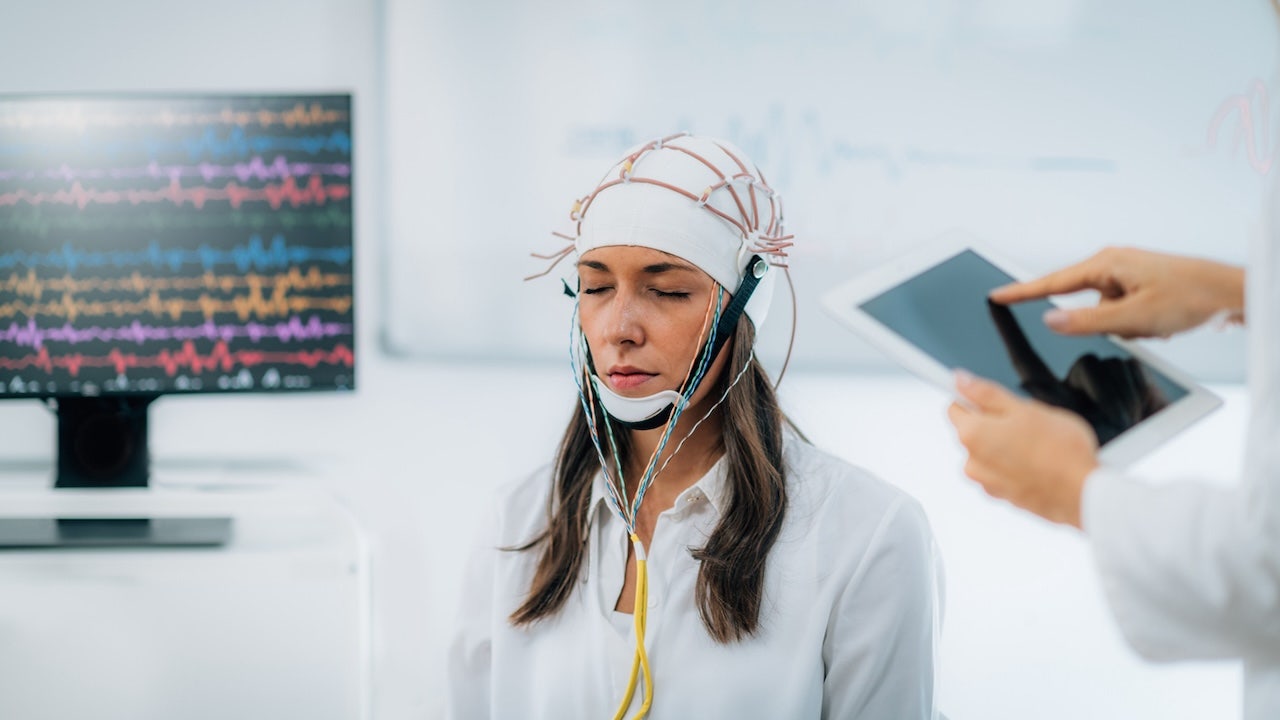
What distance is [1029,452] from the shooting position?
0.72 m

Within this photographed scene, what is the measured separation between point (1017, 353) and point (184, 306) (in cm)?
130

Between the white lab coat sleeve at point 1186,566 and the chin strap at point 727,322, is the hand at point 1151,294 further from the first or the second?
the chin strap at point 727,322

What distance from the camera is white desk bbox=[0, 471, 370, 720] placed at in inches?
52.2

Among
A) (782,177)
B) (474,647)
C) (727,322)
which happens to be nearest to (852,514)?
(727,322)

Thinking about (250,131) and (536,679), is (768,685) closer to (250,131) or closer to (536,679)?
(536,679)

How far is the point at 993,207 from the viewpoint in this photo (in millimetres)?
1898

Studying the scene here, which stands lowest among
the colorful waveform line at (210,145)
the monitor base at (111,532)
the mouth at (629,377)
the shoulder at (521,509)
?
the monitor base at (111,532)

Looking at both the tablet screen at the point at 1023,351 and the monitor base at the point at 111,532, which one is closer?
the tablet screen at the point at 1023,351

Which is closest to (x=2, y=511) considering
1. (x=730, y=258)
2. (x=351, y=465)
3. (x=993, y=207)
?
(x=351, y=465)

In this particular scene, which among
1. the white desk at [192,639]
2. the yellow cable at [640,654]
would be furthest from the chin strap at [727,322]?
the white desk at [192,639]

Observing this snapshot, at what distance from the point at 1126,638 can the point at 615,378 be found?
23.6 inches

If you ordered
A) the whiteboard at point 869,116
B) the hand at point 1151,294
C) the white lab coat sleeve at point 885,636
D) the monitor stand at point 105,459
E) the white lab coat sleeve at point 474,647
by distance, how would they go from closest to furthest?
the hand at point 1151,294
the white lab coat sleeve at point 885,636
the white lab coat sleeve at point 474,647
the monitor stand at point 105,459
the whiteboard at point 869,116

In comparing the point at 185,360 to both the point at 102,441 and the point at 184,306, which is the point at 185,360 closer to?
the point at 184,306

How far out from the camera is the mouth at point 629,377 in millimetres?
1096
